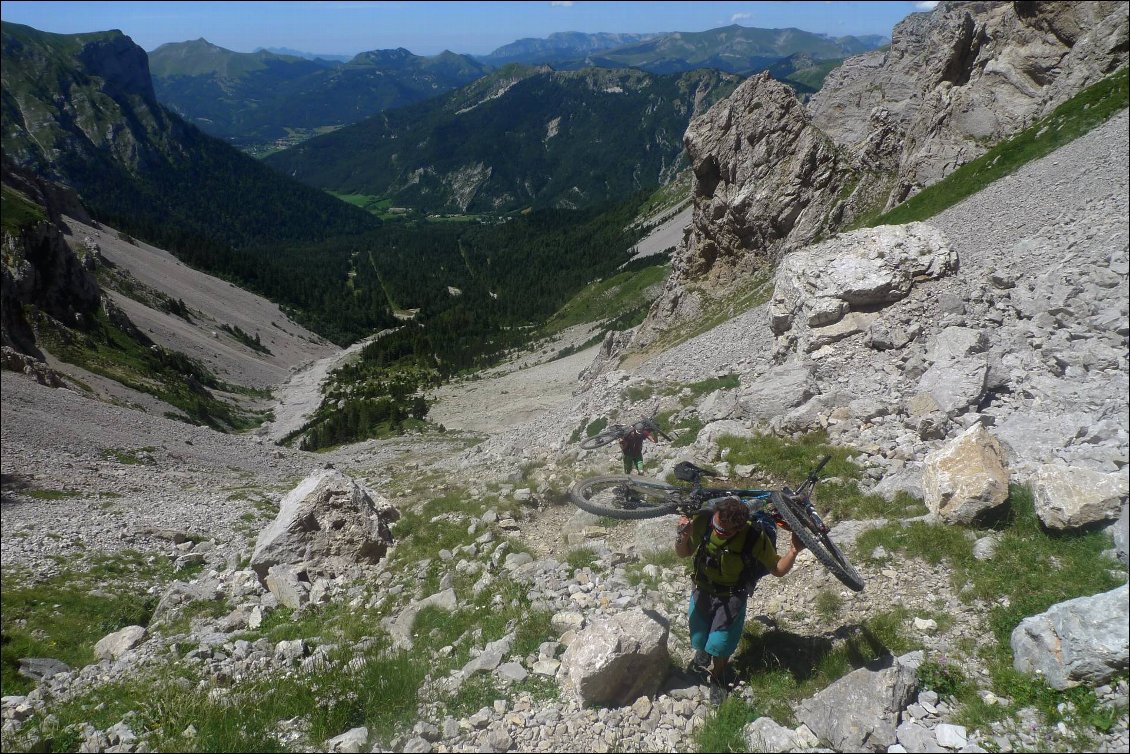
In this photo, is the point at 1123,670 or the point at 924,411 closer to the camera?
the point at 1123,670

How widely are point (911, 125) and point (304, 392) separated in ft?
271

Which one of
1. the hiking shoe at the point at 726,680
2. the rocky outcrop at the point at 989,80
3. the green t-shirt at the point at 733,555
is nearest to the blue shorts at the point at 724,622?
the green t-shirt at the point at 733,555

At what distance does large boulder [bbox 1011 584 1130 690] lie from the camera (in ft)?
19.4

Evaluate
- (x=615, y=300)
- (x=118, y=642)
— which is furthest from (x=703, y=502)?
(x=615, y=300)

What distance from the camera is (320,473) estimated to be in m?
14.1

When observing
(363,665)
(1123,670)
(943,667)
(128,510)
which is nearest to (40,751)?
(363,665)

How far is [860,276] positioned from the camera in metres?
18.3

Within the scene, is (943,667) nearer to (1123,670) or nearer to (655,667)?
(1123,670)

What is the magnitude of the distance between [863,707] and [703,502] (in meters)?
3.06

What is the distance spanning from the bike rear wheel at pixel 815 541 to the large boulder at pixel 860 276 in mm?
11551

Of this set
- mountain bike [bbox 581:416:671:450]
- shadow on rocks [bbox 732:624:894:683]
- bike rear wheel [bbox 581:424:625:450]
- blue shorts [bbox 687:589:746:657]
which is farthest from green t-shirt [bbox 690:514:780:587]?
bike rear wheel [bbox 581:424:625:450]

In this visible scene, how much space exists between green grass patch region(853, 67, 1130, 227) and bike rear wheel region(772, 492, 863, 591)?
95.5 ft

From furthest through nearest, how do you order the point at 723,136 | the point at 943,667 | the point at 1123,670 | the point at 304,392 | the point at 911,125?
the point at 304,392, the point at 723,136, the point at 911,125, the point at 943,667, the point at 1123,670

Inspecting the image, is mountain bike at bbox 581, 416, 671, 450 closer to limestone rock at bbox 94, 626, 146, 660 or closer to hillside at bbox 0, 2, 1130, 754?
hillside at bbox 0, 2, 1130, 754
